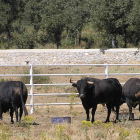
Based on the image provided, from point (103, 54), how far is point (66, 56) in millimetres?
2756

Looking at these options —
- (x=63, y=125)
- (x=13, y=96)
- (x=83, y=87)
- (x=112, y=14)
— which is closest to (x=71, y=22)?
(x=112, y=14)

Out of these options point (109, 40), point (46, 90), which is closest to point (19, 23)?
point (109, 40)

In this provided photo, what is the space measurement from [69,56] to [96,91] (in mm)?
19385

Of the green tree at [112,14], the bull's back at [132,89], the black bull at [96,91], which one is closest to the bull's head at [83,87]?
the black bull at [96,91]

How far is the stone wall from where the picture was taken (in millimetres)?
30378

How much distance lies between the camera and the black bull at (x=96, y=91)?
11.2m

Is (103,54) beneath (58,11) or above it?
beneath

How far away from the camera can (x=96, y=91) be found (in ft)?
37.4

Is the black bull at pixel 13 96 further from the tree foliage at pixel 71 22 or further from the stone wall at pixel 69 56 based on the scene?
the tree foliage at pixel 71 22

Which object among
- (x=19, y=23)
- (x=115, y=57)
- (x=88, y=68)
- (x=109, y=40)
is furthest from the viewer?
(x=19, y=23)

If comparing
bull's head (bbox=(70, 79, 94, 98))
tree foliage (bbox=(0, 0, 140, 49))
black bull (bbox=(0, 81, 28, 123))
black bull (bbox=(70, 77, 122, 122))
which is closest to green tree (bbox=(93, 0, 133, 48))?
tree foliage (bbox=(0, 0, 140, 49))

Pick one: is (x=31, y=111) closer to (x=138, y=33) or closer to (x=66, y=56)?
(x=66, y=56)

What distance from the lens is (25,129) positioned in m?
10.0

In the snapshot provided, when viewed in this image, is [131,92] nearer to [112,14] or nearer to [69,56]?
[69,56]
